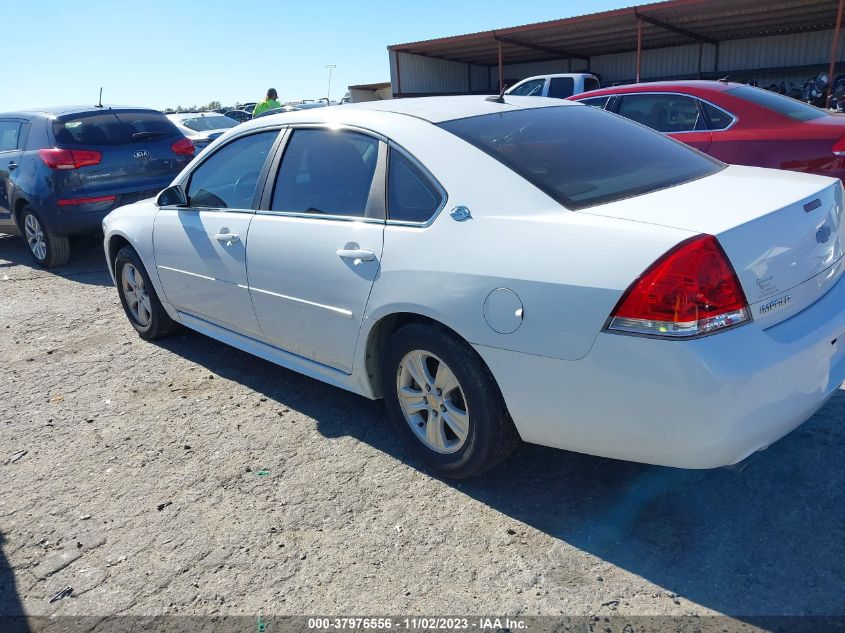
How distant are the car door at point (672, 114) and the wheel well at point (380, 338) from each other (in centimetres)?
450

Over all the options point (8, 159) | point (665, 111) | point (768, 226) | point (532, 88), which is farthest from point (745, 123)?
point (532, 88)

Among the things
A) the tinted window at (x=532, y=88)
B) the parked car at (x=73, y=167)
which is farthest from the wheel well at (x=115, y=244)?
the tinted window at (x=532, y=88)

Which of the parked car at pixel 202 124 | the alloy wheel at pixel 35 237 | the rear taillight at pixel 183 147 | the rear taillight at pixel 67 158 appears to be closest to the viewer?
the rear taillight at pixel 67 158

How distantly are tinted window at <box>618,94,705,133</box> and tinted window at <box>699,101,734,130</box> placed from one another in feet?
0.23

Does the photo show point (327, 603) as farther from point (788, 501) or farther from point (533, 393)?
point (788, 501)

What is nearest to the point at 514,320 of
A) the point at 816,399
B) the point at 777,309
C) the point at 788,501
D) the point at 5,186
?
the point at 777,309

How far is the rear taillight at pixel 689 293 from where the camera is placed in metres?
2.19

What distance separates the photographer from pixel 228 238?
380cm

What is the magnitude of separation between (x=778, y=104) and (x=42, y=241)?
765 cm

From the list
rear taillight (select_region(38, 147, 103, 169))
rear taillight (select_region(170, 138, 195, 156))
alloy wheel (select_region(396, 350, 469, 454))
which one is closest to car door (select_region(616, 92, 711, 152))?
alloy wheel (select_region(396, 350, 469, 454))

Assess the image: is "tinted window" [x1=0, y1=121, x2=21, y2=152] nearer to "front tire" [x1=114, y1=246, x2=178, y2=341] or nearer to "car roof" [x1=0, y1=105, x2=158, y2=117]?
"car roof" [x1=0, y1=105, x2=158, y2=117]

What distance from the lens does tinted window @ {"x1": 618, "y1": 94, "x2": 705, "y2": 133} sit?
653 cm

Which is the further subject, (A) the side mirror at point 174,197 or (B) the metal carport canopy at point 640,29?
(B) the metal carport canopy at point 640,29

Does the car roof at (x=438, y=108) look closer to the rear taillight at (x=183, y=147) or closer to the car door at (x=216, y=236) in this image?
the car door at (x=216, y=236)
